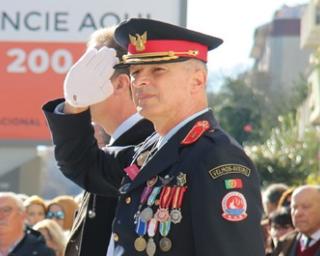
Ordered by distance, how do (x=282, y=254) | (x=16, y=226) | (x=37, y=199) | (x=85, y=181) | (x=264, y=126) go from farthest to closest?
(x=264, y=126)
(x=37, y=199)
(x=282, y=254)
(x=16, y=226)
(x=85, y=181)

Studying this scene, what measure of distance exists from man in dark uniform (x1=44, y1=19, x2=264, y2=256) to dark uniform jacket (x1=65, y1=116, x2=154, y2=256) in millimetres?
389

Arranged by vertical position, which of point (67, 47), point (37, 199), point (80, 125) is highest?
point (80, 125)

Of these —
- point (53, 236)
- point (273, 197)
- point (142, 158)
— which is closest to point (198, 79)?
point (142, 158)

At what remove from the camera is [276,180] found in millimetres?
26062

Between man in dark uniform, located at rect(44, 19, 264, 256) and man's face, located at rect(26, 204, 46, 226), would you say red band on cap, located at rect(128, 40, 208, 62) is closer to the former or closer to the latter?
man in dark uniform, located at rect(44, 19, 264, 256)

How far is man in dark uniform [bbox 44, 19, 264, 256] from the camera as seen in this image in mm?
3484

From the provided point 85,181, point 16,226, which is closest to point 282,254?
point 16,226

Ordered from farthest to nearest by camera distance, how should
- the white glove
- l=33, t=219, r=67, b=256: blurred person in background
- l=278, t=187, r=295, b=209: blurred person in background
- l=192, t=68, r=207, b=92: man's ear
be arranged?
l=278, t=187, r=295, b=209: blurred person in background < l=33, t=219, r=67, b=256: blurred person in background < the white glove < l=192, t=68, r=207, b=92: man's ear

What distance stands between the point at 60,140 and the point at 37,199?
6115 millimetres

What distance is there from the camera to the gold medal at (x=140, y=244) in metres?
3.61

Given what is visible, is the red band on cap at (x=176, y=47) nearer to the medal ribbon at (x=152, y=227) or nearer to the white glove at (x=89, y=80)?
the white glove at (x=89, y=80)

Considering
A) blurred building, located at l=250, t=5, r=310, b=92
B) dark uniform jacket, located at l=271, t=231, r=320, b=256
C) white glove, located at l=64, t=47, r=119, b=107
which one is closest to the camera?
white glove, located at l=64, t=47, r=119, b=107

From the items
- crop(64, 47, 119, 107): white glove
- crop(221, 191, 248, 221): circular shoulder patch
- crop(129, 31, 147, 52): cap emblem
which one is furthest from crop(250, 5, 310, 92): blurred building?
crop(221, 191, 248, 221): circular shoulder patch

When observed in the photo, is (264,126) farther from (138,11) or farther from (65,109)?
(65,109)
